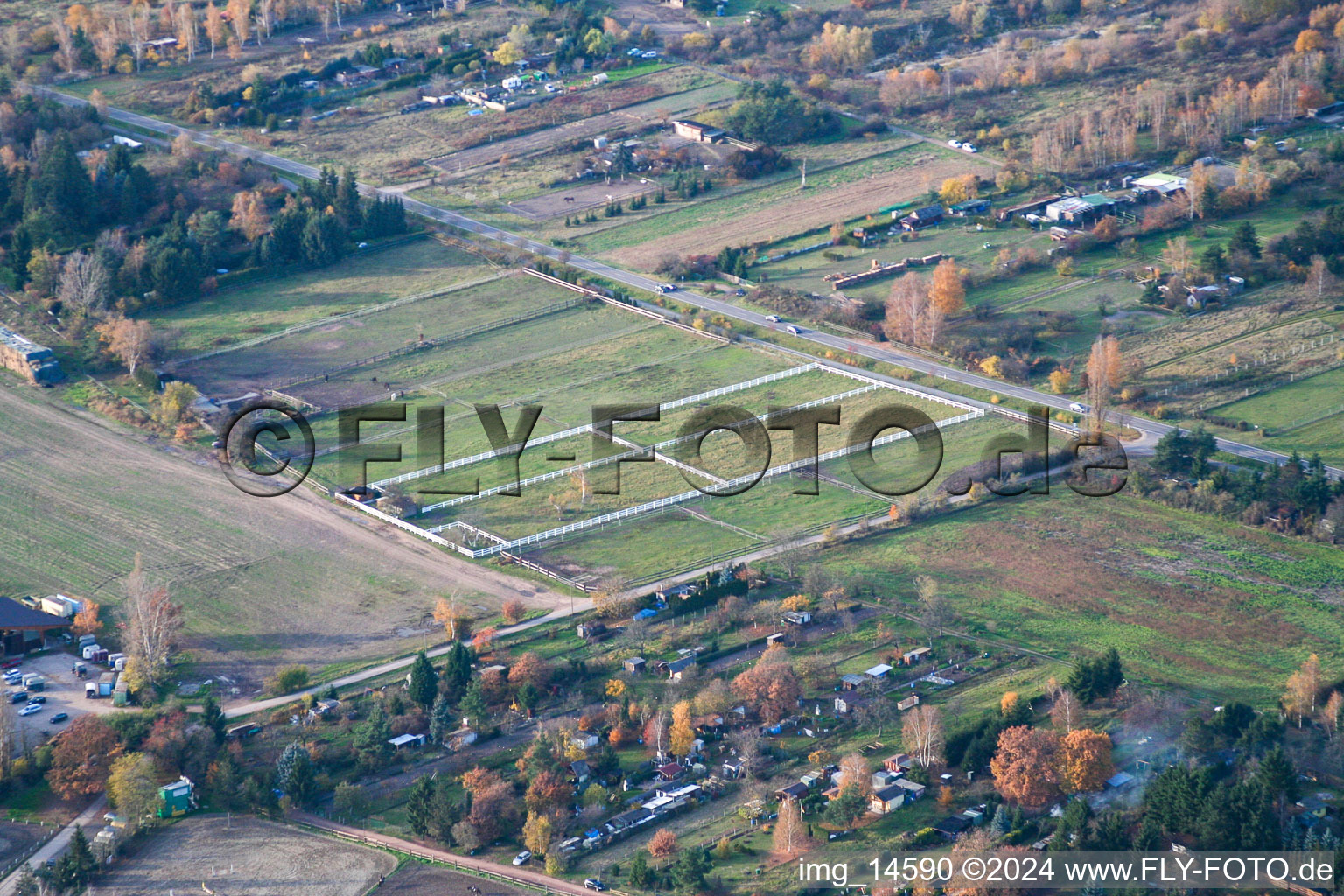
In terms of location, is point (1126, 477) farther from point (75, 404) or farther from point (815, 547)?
point (75, 404)

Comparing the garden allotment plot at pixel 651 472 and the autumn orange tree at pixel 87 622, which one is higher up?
the garden allotment plot at pixel 651 472

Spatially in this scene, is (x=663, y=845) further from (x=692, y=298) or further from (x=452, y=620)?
(x=692, y=298)

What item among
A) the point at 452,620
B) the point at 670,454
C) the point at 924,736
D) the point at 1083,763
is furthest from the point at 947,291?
the point at 1083,763

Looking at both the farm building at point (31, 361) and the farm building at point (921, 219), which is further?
the farm building at point (921, 219)

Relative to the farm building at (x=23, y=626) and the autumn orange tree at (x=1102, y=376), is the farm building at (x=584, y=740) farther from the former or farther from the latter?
the autumn orange tree at (x=1102, y=376)

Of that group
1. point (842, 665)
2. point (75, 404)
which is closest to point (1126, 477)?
point (842, 665)

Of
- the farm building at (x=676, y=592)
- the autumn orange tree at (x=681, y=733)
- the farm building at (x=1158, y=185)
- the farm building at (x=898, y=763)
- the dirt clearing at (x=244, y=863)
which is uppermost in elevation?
the farm building at (x=1158, y=185)

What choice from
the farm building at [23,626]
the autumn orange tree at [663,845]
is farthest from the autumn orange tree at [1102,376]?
the farm building at [23,626]
